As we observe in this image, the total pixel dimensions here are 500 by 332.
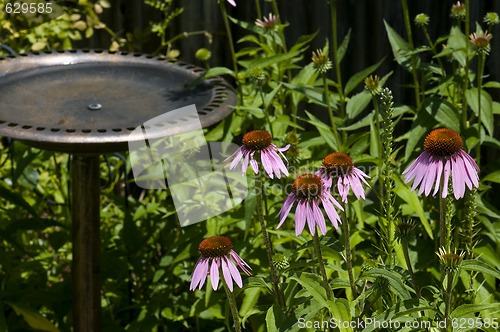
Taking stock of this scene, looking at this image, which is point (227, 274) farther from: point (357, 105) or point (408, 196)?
point (357, 105)

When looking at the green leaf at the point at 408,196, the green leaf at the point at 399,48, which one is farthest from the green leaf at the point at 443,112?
the green leaf at the point at 408,196

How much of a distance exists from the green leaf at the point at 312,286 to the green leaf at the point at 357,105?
37.4 inches

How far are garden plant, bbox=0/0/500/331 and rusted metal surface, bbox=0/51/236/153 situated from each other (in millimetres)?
160

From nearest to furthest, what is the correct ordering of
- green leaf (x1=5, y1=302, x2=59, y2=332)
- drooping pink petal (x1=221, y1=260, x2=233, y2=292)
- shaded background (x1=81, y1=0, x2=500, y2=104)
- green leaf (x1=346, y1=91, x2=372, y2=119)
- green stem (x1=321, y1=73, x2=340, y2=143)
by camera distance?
drooping pink petal (x1=221, y1=260, x2=233, y2=292), green stem (x1=321, y1=73, x2=340, y2=143), green leaf (x1=346, y1=91, x2=372, y2=119), green leaf (x1=5, y1=302, x2=59, y2=332), shaded background (x1=81, y1=0, x2=500, y2=104)

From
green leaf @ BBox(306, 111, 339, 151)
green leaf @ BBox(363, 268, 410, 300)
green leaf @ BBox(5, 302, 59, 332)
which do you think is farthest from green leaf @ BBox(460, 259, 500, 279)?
green leaf @ BBox(5, 302, 59, 332)

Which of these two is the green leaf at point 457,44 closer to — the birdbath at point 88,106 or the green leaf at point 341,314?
the birdbath at point 88,106

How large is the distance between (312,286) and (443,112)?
1.06 meters

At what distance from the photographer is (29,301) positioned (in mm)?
3113

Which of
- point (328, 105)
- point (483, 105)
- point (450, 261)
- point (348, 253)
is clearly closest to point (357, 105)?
point (328, 105)

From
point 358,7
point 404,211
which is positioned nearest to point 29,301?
point 404,211

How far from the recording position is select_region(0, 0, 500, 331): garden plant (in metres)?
1.80

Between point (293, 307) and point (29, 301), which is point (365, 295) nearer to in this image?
point (293, 307)

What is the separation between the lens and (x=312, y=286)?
1.85 meters

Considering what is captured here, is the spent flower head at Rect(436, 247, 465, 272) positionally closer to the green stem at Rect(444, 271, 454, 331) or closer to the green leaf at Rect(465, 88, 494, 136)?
the green stem at Rect(444, 271, 454, 331)
